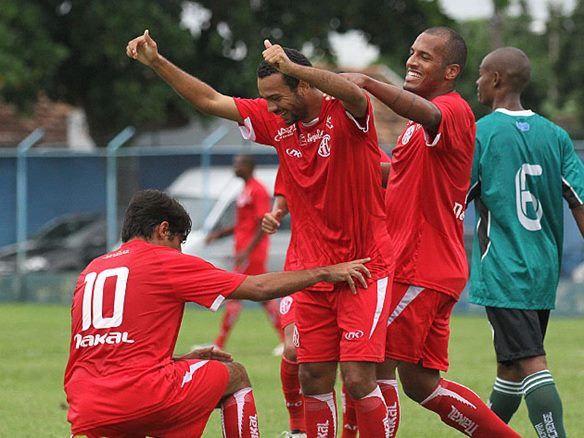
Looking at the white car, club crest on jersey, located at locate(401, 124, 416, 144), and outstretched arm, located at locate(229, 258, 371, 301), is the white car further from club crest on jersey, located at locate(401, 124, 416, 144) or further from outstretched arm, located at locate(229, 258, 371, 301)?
outstretched arm, located at locate(229, 258, 371, 301)

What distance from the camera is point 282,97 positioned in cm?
666

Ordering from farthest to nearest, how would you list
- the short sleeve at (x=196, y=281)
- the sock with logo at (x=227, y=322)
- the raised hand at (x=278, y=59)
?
the sock with logo at (x=227, y=322)
the short sleeve at (x=196, y=281)
the raised hand at (x=278, y=59)

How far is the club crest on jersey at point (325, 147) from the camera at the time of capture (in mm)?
6699

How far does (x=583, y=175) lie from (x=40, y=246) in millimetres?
18883

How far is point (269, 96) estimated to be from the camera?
669cm

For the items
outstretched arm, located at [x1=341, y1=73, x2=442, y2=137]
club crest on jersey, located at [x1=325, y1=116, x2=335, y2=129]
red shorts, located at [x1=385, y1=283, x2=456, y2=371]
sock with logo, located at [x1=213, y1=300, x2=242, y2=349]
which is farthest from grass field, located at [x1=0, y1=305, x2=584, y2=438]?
outstretched arm, located at [x1=341, y1=73, x2=442, y2=137]

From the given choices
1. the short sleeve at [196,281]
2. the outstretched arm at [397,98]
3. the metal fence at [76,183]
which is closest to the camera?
the outstretched arm at [397,98]

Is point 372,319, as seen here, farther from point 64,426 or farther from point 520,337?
point 64,426

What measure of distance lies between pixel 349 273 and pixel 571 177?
5.78 feet

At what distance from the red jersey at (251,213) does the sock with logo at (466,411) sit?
321 inches

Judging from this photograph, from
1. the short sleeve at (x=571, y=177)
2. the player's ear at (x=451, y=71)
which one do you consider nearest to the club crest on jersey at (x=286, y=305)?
the short sleeve at (x=571, y=177)

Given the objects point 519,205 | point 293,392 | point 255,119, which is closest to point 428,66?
point 255,119

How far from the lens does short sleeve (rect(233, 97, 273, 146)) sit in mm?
7023

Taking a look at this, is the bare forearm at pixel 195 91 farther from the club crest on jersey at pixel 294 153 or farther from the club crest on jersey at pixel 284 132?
the club crest on jersey at pixel 294 153
